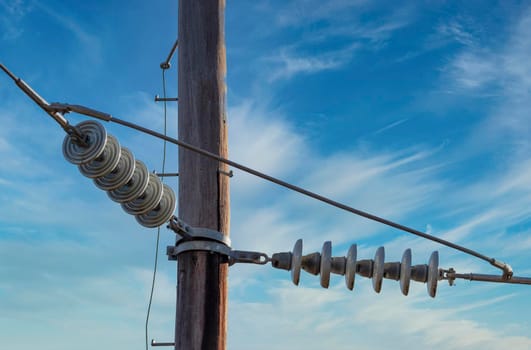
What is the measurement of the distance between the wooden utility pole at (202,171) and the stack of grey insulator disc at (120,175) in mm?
457

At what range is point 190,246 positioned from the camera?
555 cm

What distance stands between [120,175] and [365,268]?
1.94 metres

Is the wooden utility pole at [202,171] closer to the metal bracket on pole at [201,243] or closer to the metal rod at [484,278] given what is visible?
the metal bracket on pole at [201,243]

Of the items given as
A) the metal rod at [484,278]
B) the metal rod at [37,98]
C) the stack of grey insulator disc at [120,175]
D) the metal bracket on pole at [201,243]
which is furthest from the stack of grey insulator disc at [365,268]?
the metal rod at [37,98]

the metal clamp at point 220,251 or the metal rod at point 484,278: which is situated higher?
the metal clamp at point 220,251

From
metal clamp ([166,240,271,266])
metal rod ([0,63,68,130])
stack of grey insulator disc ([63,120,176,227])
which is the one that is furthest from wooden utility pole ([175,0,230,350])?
metal rod ([0,63,68,130])

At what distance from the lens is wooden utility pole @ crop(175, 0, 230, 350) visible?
17.9ft

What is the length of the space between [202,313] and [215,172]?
1.05 m

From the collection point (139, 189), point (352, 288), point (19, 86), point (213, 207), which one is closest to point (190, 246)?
point (213, 207)

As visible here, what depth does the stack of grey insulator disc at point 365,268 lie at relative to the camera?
5.58 meters

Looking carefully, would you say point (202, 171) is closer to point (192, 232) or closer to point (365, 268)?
point (192, 232)

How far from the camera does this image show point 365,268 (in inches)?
222

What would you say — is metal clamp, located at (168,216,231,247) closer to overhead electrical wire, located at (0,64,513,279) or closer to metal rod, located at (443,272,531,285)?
overhead electrical wire, located at (0,64,513,279)

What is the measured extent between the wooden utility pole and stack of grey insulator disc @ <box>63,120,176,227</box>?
1.50ft
